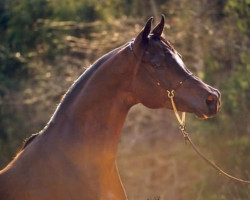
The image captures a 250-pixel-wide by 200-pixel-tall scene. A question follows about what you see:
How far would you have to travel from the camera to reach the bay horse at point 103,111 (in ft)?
16.2

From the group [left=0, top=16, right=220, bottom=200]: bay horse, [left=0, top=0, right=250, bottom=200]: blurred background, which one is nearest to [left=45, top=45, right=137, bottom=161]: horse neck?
[left=0, top=16, right=220, bottom=200]: bay horse

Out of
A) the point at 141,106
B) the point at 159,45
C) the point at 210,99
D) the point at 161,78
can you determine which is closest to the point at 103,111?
the point at 161,78

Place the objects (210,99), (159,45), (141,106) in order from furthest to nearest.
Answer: (141,106) → (159,45) → (210,99)

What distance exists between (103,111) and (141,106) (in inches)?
310

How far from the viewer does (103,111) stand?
5027mm

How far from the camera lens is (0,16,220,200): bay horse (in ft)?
16.2

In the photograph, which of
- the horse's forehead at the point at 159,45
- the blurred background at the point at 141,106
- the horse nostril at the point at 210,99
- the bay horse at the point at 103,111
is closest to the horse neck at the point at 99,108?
the bay horse at the point at 103,111

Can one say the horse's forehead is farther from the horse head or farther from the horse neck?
the horse neck

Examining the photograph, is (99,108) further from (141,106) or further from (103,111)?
(141,106)

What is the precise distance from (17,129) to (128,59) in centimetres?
941

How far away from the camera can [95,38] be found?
14.2 meters

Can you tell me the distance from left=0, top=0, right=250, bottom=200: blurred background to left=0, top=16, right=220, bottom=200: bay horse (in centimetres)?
422

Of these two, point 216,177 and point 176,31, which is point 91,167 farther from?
point 176,31

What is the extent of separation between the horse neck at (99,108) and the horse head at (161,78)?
7cm
